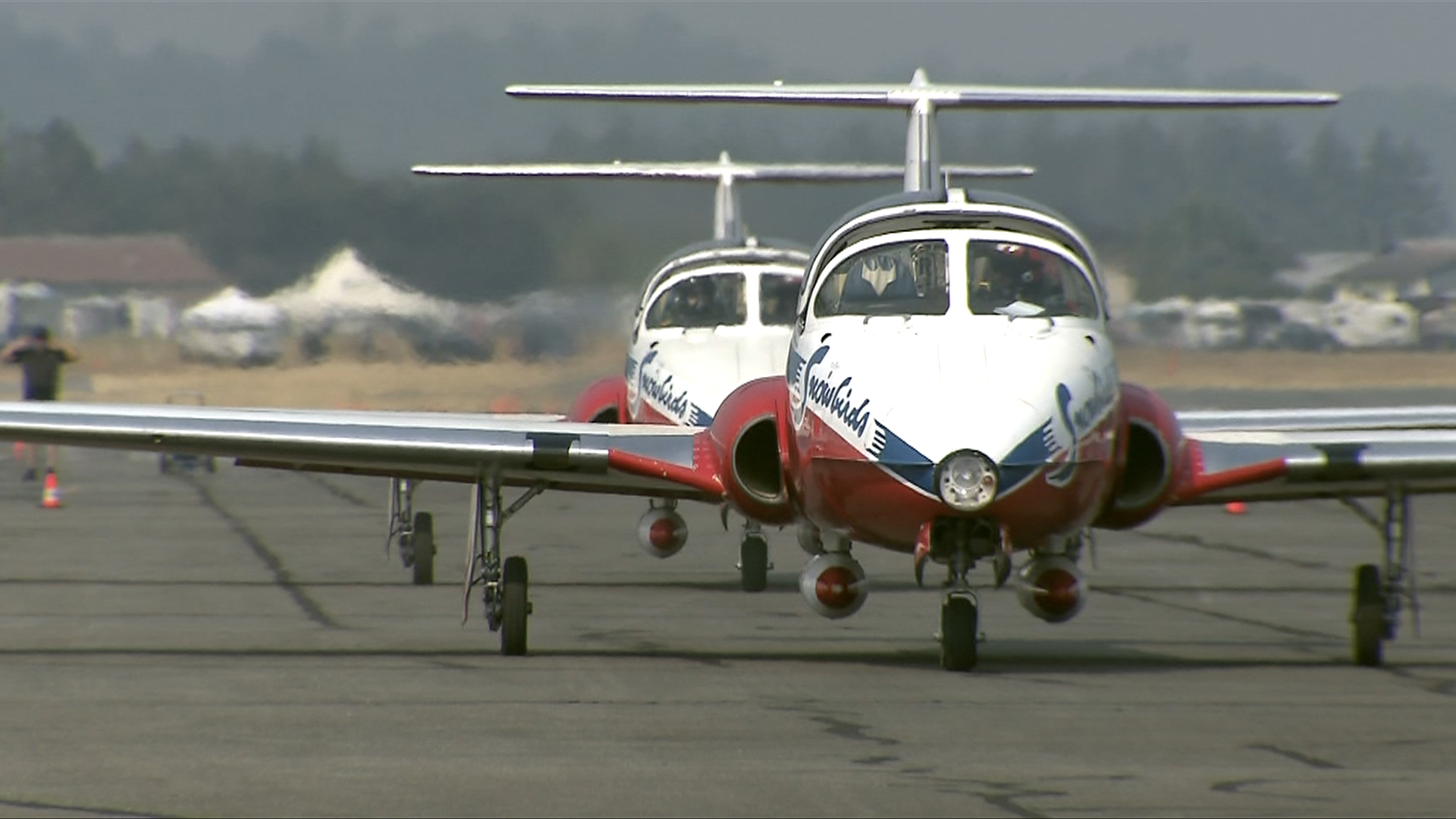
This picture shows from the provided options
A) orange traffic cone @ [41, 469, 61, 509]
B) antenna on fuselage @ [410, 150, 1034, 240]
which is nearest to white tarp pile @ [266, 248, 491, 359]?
orange traffic cone @ [41, 469, 61, 509]

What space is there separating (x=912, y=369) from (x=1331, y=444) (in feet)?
9.41

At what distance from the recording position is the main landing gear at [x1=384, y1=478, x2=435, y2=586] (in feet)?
61.7

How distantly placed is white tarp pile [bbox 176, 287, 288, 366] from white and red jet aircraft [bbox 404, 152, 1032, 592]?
49.9 ft

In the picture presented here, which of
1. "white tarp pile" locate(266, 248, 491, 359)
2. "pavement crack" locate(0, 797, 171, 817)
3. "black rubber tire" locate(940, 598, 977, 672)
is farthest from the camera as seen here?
"white tarp pile" locate(266, 248, 491, 359)

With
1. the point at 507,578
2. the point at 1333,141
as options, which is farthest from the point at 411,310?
the point at 1333,141

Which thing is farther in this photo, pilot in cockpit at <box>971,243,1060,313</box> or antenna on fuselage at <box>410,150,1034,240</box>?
antenna on fuselage at <box>410,150,1034,240</box>

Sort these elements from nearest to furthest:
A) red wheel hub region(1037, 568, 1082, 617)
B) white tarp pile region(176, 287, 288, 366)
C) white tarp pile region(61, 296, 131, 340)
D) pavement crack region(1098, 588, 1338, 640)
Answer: red wheel hub region(1037, 568, 1082, 617), pavement crack region(1098, 588, 1338, 640), white tarp pile region(176, 287, 288, 366), white tarp pile region(61, 296, 131, 340)

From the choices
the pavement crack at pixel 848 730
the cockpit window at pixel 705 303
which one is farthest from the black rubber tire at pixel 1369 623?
the cockpit window at pixel 705 303

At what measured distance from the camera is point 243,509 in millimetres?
28156

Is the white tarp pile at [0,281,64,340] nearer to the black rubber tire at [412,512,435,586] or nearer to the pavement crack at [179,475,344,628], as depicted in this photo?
the pavement crack at [179,475,344,628]

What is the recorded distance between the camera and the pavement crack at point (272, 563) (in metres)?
16.3

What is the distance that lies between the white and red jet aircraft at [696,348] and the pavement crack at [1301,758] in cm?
756

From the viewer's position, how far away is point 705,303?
19.2 meters

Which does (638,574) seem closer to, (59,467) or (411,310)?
(411,310)
